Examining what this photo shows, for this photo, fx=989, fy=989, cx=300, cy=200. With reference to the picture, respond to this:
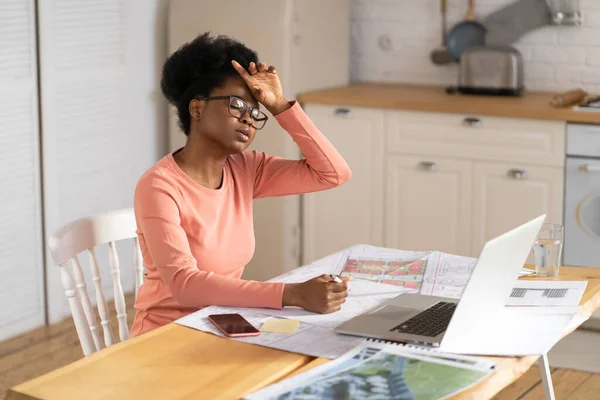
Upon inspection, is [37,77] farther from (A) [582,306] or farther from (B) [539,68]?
(A) [582,306]

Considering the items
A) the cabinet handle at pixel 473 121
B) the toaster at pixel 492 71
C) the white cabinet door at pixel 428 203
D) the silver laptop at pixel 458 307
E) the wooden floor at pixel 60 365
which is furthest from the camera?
the toaster at pixel 492 71

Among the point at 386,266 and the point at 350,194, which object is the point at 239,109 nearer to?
the point at 386,266

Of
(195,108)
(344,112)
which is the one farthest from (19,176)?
(195,108)

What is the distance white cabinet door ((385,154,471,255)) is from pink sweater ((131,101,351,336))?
1.63 m

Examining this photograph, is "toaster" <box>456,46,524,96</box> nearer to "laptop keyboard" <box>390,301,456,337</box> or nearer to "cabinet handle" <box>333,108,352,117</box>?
"cabinet handle" <box>333,108,352,117</box>

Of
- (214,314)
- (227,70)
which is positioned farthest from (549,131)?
(214,314)

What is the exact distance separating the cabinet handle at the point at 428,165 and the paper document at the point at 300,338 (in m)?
2.22

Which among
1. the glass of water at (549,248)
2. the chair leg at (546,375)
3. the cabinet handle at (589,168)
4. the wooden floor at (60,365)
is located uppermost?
the cabinet handle at (589,168)

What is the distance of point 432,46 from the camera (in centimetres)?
458

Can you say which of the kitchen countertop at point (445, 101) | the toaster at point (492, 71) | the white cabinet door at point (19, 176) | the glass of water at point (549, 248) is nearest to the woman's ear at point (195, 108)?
the glass of water at point (549, 248)

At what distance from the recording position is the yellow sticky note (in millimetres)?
1856

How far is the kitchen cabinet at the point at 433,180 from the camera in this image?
3.87 meters

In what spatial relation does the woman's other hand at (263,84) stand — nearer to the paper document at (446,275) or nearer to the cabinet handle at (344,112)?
the paper document at (446,275)

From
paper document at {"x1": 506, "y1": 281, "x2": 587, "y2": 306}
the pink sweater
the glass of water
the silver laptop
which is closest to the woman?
the pink sweater
